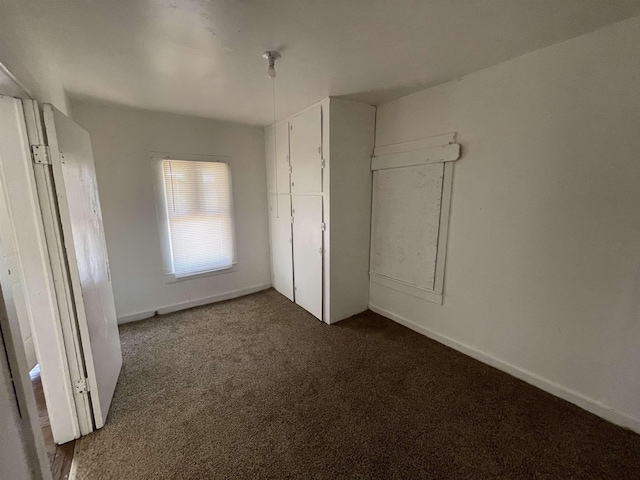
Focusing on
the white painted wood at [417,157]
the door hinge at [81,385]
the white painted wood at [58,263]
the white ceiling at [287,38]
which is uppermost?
the white ceiling at [287,38]

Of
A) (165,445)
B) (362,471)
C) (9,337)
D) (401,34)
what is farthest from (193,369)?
(401,34)

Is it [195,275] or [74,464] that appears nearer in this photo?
[74,464]

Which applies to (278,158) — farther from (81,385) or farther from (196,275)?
(81,385)

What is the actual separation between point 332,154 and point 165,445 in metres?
2.60

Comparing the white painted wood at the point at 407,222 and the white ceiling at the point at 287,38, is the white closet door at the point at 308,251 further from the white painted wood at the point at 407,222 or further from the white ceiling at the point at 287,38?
the white ceiling at the point at 287,38

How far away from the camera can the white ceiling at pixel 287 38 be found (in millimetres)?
1359

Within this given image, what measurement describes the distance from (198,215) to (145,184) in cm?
65

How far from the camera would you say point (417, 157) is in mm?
2568

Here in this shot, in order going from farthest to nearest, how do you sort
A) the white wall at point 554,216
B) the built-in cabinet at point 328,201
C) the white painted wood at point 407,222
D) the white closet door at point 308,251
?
the white closet door at point 308,251 → the built-in cabinet at point 328,201 → the white painted wood at point 407,222 → the white wall at point 554,216

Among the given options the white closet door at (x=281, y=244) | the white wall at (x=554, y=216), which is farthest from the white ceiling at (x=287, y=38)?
the white closet door at (x=281, y=244)

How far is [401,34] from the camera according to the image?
5.23 ft

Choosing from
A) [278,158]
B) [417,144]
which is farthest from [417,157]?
[278,158]

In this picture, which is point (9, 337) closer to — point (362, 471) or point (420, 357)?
point (362, 471)

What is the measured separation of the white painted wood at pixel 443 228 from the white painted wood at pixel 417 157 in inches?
3.5
